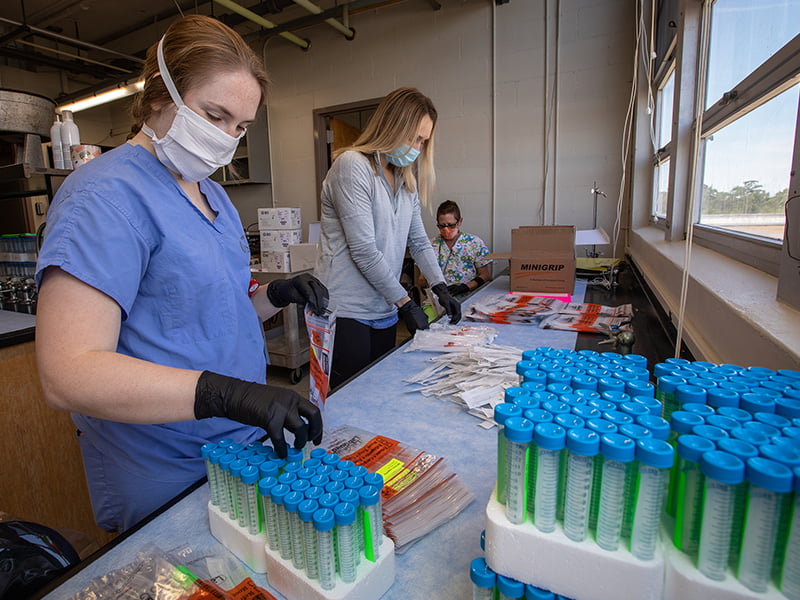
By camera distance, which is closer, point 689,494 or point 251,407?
point 689,494

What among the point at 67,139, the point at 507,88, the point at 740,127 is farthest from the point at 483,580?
the point at 507,88

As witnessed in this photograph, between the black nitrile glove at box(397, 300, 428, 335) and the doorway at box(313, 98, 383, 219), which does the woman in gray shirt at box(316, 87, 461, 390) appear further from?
the doorway at box(313, 98, 383, 219)

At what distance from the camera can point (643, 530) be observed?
41 cm

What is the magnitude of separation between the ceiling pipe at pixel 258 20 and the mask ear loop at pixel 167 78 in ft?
10.9

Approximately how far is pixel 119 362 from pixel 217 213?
1.54 feet

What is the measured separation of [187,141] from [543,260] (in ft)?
6.17

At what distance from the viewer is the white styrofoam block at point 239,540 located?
1.92ft

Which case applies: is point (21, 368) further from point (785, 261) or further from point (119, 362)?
point (785, 261)

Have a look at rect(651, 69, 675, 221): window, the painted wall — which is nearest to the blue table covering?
rect(651, 69, 675, 221): window

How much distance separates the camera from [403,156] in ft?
5.29

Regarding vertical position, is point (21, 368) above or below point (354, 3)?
below

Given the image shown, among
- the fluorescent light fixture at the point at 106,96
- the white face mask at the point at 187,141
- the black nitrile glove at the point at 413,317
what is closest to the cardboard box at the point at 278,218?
the fluorescent light fixture at the point at 106,96

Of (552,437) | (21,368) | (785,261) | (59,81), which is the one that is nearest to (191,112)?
(552,437)

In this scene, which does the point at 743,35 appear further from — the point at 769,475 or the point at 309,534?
the point at 309,534
